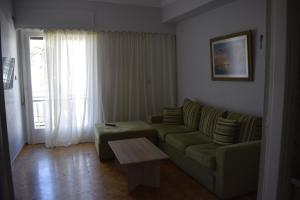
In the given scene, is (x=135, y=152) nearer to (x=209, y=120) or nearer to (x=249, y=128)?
(x=209, y=120)

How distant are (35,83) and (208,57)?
334 cm

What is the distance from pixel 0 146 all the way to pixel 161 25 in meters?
4.76

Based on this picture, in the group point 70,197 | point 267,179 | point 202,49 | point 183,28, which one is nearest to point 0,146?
point 267,179

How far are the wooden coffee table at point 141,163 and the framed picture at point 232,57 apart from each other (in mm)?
1610

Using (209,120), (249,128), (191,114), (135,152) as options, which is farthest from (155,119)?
(249,128)

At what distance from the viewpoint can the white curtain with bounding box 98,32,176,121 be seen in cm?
487

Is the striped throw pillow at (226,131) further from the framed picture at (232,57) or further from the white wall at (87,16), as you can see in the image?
the white wall at (87,16)

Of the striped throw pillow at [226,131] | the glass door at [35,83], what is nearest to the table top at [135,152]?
the striped throw pillow at [226,131]

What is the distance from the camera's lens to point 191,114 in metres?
4.16

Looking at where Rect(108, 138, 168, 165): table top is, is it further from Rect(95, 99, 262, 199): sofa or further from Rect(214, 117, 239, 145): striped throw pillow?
Rect(214, 117, 239, 145): striped throw pillow

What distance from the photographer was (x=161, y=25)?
5125 millimetres

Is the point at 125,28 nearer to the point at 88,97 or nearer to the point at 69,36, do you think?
the point at 69,36

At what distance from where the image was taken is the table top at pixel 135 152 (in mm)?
2738

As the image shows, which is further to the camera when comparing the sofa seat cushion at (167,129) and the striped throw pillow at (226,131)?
the sofa seat cushion at (167,129)
